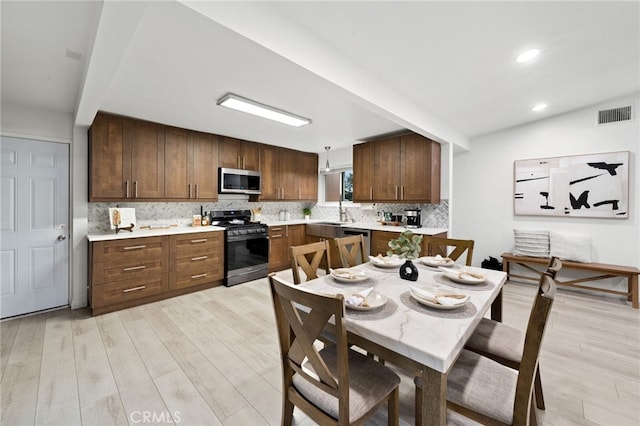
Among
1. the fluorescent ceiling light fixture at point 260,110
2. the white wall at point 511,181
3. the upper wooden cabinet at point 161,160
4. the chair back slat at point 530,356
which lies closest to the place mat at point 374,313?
the chair back slat at point 530,356

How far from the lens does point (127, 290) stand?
315 cm

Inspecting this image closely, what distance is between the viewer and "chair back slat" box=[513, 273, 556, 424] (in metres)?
1.00

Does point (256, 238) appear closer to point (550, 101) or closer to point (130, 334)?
point (130, 334)

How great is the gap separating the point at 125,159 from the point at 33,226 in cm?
123

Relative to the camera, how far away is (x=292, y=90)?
255 cm

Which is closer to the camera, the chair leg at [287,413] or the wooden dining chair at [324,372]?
the wooden dining chair at [324,372]

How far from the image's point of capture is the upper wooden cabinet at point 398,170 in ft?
13.0

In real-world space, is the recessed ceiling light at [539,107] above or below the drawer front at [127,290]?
above

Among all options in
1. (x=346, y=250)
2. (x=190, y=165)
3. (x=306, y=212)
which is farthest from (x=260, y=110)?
(x=306, y=212)

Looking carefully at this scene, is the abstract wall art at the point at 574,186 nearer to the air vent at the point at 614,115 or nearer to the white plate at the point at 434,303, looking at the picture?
the air vent at the point at 614,115

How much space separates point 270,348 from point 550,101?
14.7ft

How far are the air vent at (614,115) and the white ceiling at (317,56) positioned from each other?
28 cm

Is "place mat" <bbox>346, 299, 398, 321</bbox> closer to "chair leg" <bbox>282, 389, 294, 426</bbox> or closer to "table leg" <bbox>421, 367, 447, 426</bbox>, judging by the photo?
"table leg" <bbox>421, 367, 447, 426</bbox>

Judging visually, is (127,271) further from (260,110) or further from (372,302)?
(372,302)
